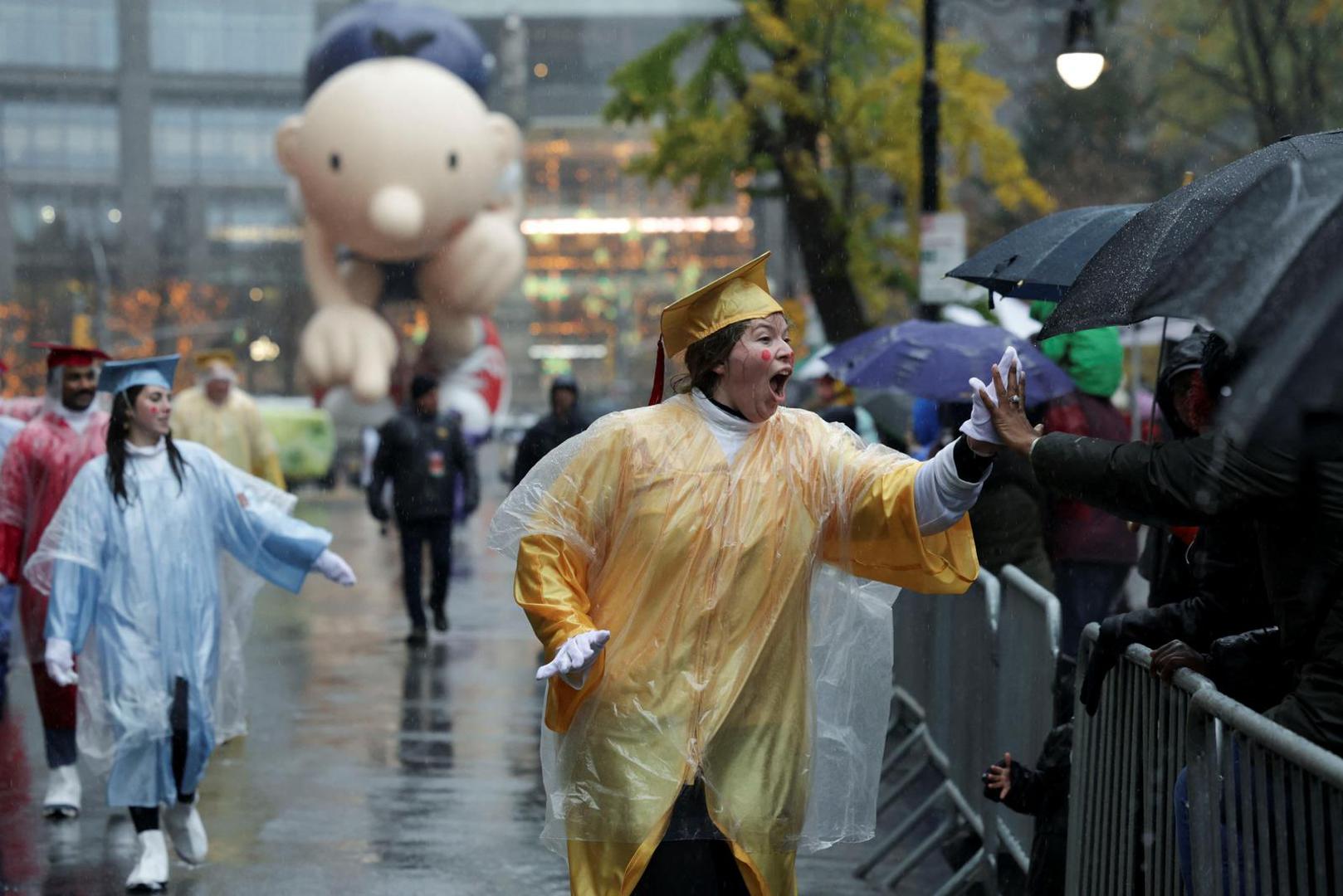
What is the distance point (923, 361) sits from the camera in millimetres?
8906

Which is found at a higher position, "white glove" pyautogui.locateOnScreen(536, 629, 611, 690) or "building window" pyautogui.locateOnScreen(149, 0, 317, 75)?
"building window" pyautogui.locateOnScreen(149, 0, 317, 75)

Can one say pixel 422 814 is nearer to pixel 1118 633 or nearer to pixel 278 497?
pixel 278 497

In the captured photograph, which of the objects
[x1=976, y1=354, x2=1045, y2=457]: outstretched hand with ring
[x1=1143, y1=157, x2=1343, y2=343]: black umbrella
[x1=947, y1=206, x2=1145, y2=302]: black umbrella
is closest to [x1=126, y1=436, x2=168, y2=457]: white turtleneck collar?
[x1=947, y1=206, x2=1145, y2=302]: black umbrella

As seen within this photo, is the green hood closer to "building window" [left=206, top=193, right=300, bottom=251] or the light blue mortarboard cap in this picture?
the light blue mortarboard cap

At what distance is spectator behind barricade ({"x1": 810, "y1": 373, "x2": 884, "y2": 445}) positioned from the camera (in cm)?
1130

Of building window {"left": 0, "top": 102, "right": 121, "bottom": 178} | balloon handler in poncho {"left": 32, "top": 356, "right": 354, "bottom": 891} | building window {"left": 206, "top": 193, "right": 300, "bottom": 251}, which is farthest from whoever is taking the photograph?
building window {"left": 206, "top": 193, "right": 300, "bottom": 251}

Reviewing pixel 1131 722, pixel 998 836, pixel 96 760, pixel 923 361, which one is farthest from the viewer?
pixel 923 361

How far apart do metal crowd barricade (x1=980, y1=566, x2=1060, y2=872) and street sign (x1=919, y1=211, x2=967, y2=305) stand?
799cm

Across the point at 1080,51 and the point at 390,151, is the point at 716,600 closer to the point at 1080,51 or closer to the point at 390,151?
the point at 1080,51

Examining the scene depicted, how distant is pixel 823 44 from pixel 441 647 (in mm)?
7579

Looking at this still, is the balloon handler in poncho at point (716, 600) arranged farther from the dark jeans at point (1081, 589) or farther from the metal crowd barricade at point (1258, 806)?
the dark jeans at point (1081, 589)

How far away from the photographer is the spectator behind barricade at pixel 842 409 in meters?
11.3

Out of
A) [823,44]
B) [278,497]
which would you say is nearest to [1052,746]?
[278,497]

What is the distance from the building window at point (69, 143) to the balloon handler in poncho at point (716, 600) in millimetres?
84173
